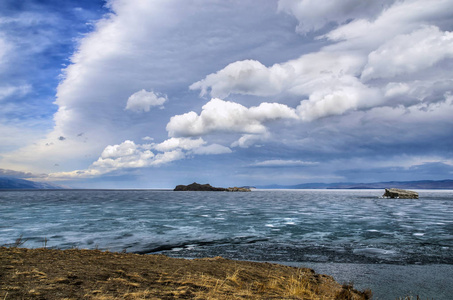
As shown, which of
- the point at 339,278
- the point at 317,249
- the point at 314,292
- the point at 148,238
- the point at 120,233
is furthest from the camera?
the point at 120,233

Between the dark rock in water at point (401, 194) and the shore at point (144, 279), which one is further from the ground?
the shore at point (144, 279)

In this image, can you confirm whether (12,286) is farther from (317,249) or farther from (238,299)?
(317,249)

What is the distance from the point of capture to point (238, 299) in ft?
22.1

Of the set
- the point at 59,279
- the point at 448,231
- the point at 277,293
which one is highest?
the point at 59,279

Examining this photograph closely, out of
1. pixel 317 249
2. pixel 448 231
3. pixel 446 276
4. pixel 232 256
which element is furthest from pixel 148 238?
pixel 448 231

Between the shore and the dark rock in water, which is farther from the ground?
the shore

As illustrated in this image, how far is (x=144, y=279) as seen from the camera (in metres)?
8.00

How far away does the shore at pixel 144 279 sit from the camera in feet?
22.4

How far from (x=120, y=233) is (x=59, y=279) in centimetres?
1472

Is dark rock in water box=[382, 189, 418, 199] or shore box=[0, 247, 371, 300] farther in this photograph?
dark rock in water box=[382, 189, 418, 199]

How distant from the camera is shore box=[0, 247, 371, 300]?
682 cm

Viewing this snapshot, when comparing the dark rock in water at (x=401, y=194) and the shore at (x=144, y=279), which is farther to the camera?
the dark rock in water at (x=401, y=194)

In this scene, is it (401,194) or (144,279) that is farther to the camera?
(401,194)

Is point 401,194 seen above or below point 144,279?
below
